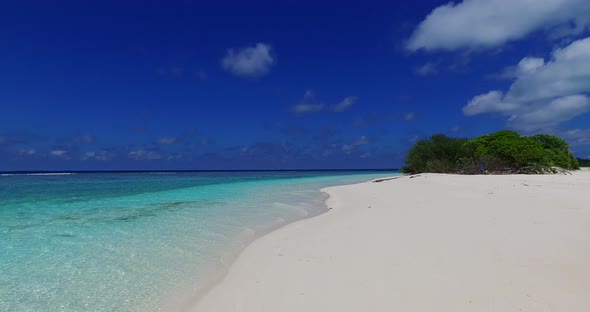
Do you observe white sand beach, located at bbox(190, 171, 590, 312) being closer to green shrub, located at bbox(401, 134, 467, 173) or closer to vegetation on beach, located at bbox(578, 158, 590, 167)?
green shrub, located at bbox(401, 134, 467, 173)

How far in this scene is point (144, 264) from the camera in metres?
5.15

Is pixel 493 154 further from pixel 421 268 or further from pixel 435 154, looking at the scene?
pixel 421 268

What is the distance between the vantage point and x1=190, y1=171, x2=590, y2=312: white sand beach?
3211 mm

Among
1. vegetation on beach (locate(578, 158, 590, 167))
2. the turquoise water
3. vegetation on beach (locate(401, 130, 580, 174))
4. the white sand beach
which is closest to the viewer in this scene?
the white sand beach

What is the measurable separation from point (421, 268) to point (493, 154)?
112ft

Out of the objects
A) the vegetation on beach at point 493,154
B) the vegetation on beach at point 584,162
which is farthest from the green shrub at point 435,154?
the vegetation on beach at point 584,162

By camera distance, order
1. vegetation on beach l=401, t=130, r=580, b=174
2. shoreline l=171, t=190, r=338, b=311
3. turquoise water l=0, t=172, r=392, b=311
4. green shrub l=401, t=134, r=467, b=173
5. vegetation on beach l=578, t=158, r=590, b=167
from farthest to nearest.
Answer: vegetation on beach l=578, t=158, r=590, b=167, green shrub l=401, t=134, r=467, b=173, vegetation on beach l=401, t=130, r=580, b=174, turquoise water l=0, t=172, r=392, b=311, shoreline l=171, t=190, r=338, b=311

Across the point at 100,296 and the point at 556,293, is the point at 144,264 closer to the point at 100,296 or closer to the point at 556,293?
the point at 100,296

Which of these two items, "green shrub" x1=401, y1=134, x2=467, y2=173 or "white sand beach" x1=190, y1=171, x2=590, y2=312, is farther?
"green shrub" x1=401, y1=134, x2=467, y2=173

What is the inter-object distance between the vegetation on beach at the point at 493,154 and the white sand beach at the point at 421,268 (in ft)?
91.6

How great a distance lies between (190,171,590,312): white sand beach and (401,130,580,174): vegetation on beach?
27.9 m

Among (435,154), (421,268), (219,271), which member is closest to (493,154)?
(435,154)

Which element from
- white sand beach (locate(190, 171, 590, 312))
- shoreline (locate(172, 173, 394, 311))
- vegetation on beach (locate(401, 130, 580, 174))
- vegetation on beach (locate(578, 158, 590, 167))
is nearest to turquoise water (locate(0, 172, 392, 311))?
shoreline (locate(172, 173, 394, 311))

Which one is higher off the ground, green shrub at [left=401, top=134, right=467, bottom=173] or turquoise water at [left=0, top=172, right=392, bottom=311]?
green shrub at [left=401, top=134, right=467, bottom=173]
